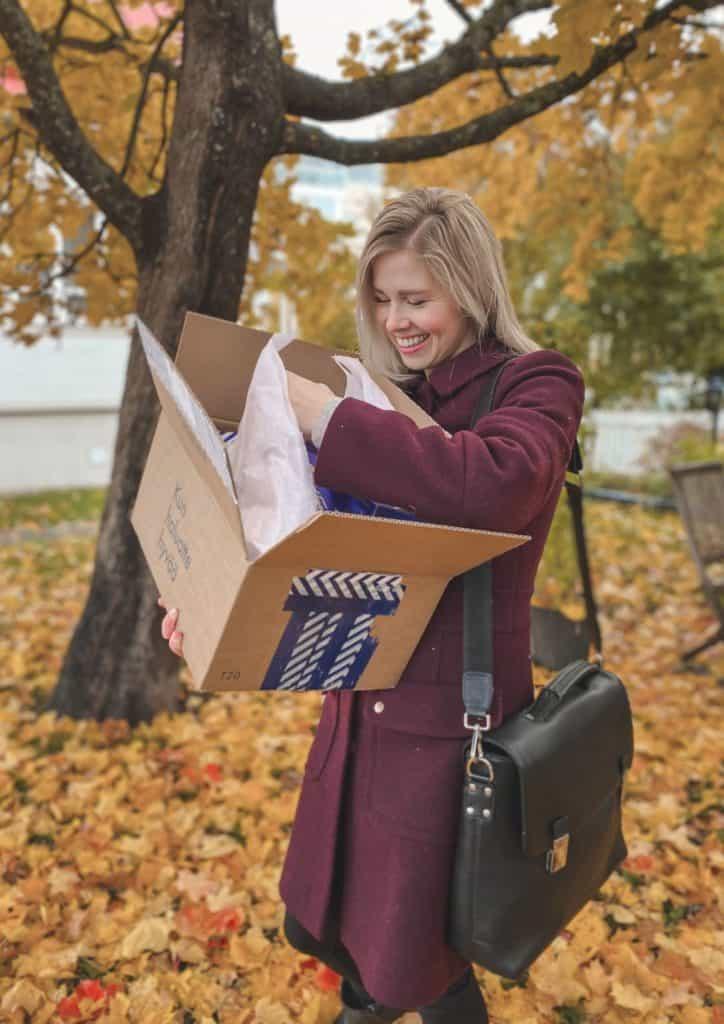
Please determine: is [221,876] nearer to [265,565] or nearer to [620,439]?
[265,565]

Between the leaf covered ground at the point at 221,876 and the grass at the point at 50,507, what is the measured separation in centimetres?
451

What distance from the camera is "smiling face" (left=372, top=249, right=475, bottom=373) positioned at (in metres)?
1.35

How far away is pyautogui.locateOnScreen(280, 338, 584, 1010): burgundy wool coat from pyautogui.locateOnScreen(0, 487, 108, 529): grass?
736 cm

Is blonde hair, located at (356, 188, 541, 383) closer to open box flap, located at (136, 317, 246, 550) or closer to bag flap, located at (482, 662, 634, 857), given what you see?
open box flap, located at (136, 317, 246, 550)

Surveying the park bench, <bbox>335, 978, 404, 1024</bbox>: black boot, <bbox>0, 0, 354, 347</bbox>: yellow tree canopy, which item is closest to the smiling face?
<bbox>335, 978, 404, 1024</bbox>: black boot

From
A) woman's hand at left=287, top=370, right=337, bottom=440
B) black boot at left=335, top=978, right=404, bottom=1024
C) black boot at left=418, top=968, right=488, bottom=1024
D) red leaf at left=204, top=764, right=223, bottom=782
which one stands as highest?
woman's hand at left=287, top=370, right=337, bottom=440

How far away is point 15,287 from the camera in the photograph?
3789 millimetres

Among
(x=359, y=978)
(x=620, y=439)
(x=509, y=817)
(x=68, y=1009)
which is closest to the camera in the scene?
(x=509, y=817)

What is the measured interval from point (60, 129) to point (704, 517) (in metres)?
3.63

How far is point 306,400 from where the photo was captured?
3.81 ft

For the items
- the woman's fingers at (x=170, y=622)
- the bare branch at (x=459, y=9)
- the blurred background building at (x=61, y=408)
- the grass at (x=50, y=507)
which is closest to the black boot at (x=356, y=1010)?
the woman's fingers at (x=170, y=622)

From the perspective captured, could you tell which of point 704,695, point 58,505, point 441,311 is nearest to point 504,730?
point 441,311

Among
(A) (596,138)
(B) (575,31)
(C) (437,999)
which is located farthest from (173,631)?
(A) (596,138)

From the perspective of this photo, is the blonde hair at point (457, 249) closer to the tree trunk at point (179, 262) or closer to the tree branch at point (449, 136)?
the tree trunk at point (179, 262)
